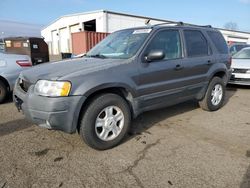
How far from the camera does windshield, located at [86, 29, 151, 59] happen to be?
4130mm

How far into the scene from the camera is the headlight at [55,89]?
3.23 metres

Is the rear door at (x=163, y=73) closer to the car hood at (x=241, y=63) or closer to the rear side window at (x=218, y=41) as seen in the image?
the rear side window at (x=218, y=41)

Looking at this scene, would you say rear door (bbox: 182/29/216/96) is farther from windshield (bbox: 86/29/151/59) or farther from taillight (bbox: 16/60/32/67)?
taillight (bbox: 16/60/32/67)

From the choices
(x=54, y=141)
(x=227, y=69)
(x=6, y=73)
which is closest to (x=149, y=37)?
(x=54, y=141)

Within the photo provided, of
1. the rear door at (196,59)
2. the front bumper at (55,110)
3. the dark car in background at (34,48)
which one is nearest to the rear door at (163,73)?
the rear door at (196,59)

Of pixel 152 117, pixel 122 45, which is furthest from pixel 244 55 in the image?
pixel 122 45

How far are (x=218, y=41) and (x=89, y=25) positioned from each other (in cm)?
2665

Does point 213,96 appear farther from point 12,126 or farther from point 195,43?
point 12,126

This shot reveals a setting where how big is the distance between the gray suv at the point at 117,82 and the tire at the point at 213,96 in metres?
0.18

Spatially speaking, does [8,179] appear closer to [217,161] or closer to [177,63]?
[217,161]

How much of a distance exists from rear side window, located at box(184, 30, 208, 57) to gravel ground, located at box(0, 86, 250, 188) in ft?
4.49

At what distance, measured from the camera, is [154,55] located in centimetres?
392

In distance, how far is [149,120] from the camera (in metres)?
5.06

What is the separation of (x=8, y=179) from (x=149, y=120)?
9.38 ft
